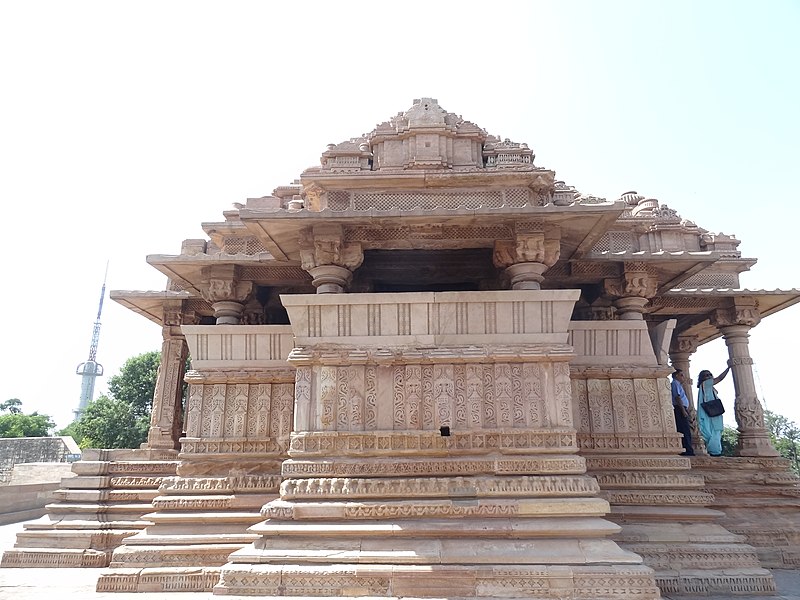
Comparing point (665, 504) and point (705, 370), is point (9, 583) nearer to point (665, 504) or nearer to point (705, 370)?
point (665, 504)

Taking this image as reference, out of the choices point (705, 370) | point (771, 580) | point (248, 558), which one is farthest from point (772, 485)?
point (248, 558)

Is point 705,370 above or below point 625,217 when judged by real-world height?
below

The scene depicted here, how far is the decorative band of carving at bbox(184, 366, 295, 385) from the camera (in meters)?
6.53

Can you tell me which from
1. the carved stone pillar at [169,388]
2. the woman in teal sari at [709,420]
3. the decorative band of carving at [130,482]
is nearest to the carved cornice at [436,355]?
the decorative band of carving at [130,482]

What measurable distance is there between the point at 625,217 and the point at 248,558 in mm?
7432

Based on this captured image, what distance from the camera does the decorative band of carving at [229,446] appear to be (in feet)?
→ 20.9

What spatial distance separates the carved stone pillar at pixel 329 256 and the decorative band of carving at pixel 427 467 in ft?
6.46

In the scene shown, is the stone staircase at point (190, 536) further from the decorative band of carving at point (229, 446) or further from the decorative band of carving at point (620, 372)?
the decorative band of carving at point (620, 372)

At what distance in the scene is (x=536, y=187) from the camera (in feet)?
21.4

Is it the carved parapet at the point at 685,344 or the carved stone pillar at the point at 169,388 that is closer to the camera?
the carved stone pillar at the point at 169,388

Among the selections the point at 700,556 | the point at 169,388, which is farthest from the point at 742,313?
the point at 169,388

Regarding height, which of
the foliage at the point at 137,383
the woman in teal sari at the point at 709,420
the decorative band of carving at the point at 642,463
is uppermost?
the foliage at the point at 137,383

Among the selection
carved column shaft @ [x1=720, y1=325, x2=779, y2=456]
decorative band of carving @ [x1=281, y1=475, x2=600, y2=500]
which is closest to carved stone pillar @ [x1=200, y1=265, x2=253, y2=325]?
decorative band of carving @ [x1=281, y1=475, x2=600, y2=500]

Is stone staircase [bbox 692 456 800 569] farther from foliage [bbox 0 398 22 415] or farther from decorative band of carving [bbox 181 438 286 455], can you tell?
foliage [bbox 0 398 22 415]
